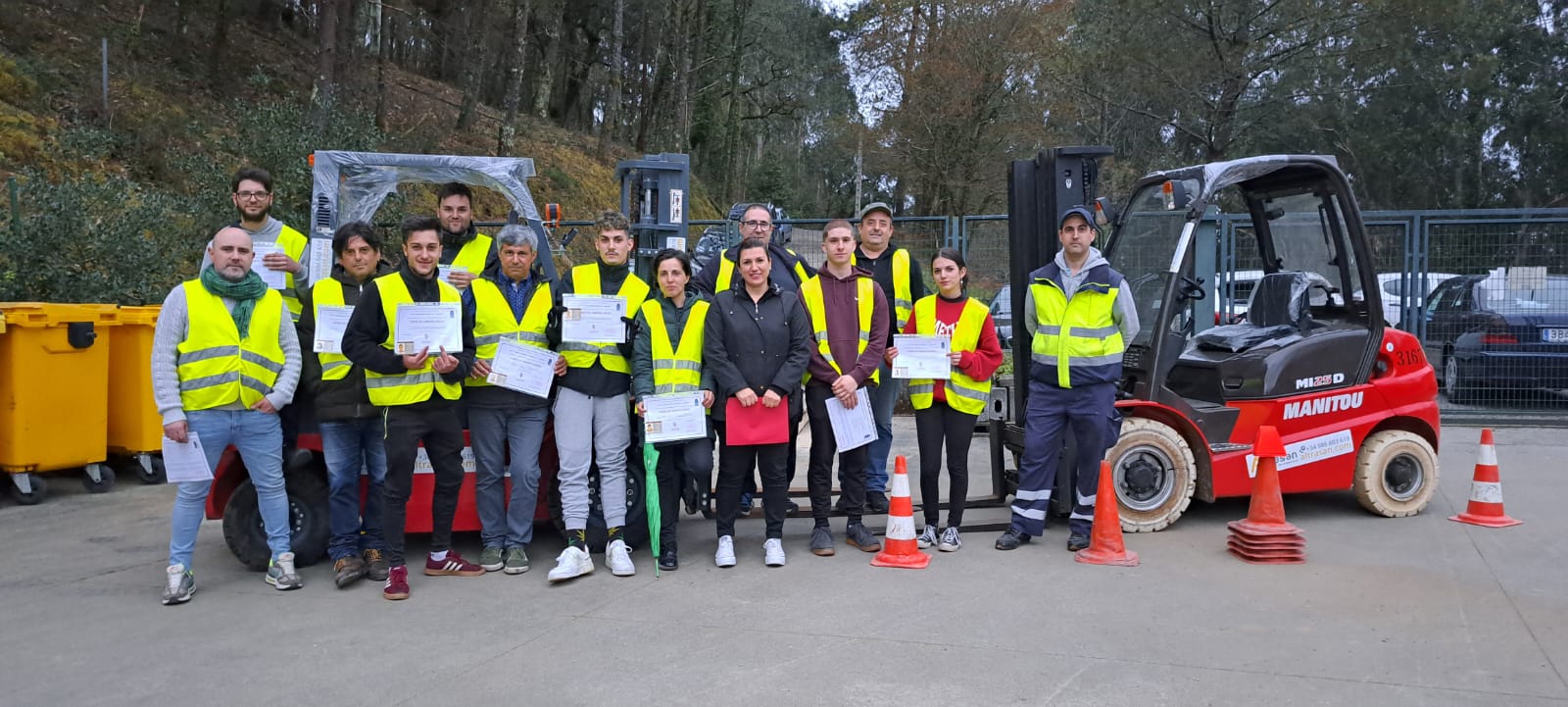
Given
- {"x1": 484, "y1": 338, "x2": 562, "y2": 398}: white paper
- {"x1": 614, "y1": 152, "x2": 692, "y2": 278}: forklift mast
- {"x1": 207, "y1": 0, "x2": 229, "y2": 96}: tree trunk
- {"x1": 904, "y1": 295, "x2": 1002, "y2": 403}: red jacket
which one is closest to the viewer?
{"x1": 484, "y1": 338, "x2": 562, "y2": 398}: white paper

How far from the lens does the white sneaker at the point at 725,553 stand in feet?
19.7

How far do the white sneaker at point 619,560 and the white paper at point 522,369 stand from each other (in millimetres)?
930

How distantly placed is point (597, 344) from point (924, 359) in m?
1.86

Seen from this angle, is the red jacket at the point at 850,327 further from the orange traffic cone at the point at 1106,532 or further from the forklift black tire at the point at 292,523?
the forklift black tire at the point at 292,523

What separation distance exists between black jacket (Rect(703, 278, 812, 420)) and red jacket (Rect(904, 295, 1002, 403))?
0.85m

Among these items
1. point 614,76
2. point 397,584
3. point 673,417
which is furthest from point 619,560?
point 614,76

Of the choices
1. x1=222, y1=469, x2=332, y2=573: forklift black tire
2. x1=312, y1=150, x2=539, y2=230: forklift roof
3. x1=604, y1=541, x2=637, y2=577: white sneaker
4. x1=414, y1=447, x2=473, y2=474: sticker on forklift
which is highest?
x1=312, y1=150, x2=539, y2=230: forklift roof

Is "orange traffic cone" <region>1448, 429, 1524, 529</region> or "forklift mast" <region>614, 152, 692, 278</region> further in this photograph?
"forklift mast" <region>614, 152, 692, 278</region>

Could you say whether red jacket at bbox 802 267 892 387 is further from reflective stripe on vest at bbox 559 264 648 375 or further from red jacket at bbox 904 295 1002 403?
reflective stripe on vest at bbox 559 264 648 375

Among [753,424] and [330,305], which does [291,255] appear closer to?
[330,305]

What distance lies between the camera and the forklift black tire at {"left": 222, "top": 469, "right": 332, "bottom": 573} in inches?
233

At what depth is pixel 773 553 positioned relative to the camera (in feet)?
19.9

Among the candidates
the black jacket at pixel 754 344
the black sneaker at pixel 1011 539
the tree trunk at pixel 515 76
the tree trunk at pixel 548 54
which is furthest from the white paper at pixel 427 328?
the tree trunk at pixel 548 54

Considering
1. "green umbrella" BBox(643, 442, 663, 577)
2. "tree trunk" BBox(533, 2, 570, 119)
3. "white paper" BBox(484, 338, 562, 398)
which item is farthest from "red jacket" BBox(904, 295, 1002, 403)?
"tree trunk" BBox(533, 2, 570, 119)
